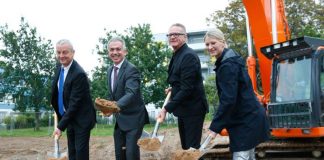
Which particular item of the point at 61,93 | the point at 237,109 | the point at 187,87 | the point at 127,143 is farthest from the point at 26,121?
the point at 237,109

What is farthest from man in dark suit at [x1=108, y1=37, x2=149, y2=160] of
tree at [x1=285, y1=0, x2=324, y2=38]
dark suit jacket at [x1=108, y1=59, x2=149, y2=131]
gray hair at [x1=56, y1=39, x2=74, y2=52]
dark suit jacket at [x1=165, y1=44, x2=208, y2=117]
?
tree at [x1=285, y1=0, x2=324, y2=38]

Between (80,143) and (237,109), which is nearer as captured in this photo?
(237,109)

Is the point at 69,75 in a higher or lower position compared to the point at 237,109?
higher

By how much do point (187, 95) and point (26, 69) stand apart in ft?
97.9

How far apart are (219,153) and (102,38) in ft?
104

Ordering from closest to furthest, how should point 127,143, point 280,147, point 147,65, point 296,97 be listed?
1. point 127,143
2. point 296,97
3. point 280,147
4. point 147,65

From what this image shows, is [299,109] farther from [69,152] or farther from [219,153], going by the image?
[69,152]

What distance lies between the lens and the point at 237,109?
4070 mm

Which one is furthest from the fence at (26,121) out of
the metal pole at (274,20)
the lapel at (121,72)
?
the lapel at (121,72)

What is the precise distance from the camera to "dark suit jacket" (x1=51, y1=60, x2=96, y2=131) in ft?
17.6

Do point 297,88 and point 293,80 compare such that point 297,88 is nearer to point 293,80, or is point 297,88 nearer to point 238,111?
point 293,80

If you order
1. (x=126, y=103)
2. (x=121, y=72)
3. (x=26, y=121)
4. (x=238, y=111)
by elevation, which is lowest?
(x=26, y=121)

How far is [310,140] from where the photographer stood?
25.7ft

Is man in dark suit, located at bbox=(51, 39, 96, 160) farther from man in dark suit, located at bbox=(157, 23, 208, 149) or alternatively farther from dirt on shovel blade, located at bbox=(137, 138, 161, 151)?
man in dark suit, located at bbox=(157, 23, 208, 149)
